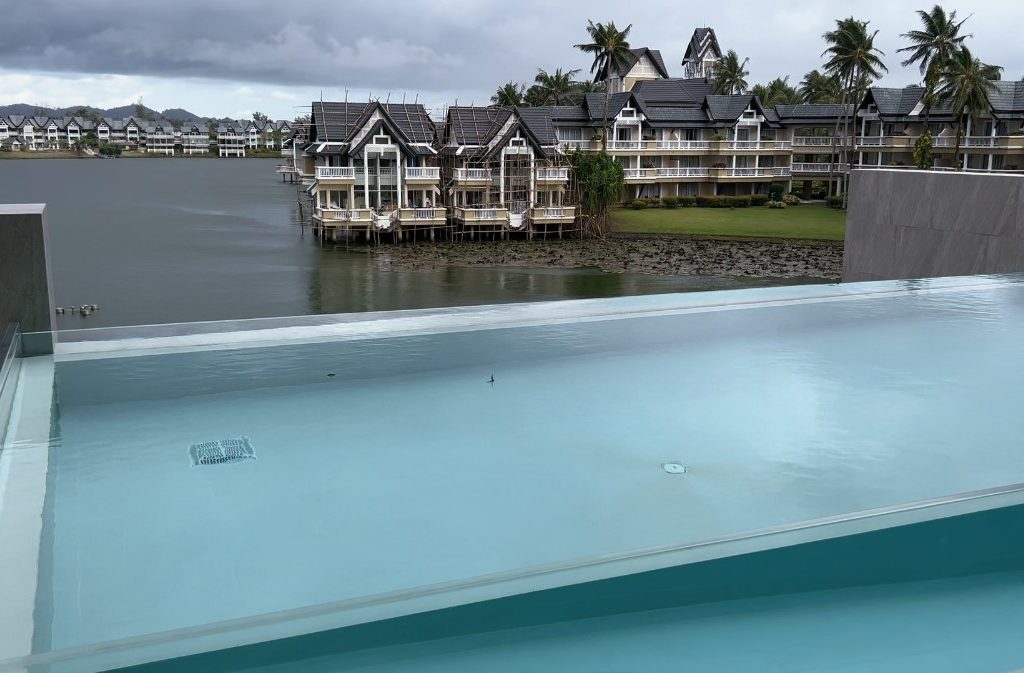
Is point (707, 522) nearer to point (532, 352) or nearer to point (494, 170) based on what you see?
point (532, 352)

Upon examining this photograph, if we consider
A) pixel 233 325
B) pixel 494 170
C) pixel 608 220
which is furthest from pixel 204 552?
pixel 608 220

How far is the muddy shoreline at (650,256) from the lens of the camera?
27594 millimetres

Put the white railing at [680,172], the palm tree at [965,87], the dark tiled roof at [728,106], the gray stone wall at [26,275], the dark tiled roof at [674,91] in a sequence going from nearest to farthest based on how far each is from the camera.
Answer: the gray stone wall at [26,275] < the palm tree at [965,87] < the white railing at [680,172] < the dark tiled roof at [728,106] < the dark tiled roof at [674,91]

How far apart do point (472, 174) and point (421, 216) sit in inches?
112

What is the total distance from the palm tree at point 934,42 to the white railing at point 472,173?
63.9ft

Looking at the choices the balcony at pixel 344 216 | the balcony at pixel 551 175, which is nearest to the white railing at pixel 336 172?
the balcony at pixel 344 216

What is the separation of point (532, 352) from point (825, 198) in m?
44.8

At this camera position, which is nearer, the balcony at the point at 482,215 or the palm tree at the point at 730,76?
the balcony at the point at 482,215

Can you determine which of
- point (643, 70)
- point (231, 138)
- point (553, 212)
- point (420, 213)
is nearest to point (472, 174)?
point (420, 213)

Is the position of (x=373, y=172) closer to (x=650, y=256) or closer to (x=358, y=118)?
(x=358, y=118)

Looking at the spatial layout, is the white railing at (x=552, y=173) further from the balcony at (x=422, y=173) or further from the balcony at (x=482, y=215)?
the balcony at (x=422, y=173)

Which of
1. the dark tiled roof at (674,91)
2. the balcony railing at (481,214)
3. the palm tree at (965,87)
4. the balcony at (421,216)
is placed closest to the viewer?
the balcony at (421,216)

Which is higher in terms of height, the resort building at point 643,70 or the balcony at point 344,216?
the resort building at point 643,70

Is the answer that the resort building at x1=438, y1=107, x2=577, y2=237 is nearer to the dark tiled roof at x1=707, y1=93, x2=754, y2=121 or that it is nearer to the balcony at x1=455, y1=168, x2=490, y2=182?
the balcony at x1=455, y1=168, x2=490, y2=182
